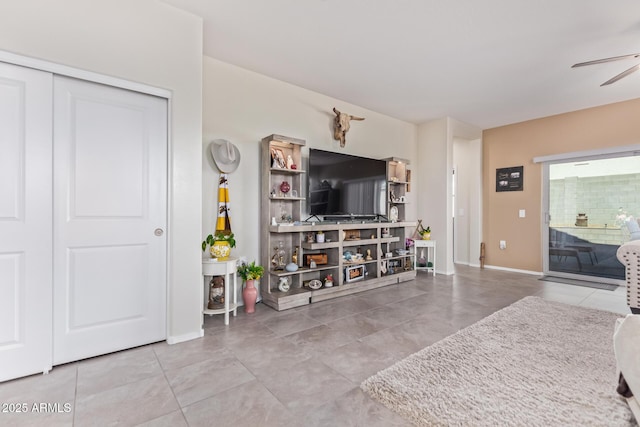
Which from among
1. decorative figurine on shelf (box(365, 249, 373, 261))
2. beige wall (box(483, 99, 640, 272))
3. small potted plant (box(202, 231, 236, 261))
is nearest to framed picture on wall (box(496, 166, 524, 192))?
beige wall (box(483, 99, 640, 272))

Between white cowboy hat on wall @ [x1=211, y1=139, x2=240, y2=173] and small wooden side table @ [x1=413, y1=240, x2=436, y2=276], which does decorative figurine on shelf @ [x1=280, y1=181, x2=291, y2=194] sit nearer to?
white cowboy hat on wall @ [x1=211, y1=139, x2=240, y2=173]

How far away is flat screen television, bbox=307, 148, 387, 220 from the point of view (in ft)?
11.7

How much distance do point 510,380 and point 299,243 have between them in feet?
7.36

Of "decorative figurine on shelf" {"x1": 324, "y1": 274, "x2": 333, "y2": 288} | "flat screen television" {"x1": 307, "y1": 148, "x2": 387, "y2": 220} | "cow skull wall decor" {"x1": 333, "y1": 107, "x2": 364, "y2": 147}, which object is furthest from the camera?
"cow skull wall decor" {"x1": 333, "y1": 107, "x2": 364, "y2": 147}

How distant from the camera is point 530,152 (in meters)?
4.97

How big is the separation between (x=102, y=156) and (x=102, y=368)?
4.63 ft

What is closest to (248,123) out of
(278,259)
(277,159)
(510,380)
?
(277,159)

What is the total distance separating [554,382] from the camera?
1.69m

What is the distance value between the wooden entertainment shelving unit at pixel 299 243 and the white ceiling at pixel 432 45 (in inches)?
36.0

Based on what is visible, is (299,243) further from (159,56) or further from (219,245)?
(159,56)

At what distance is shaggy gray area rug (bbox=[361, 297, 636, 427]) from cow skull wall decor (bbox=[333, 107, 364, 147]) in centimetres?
273

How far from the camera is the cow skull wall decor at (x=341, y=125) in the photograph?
3.96 m

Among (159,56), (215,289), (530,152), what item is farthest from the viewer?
(530,152)

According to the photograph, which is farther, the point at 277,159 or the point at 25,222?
the point at 277,159
